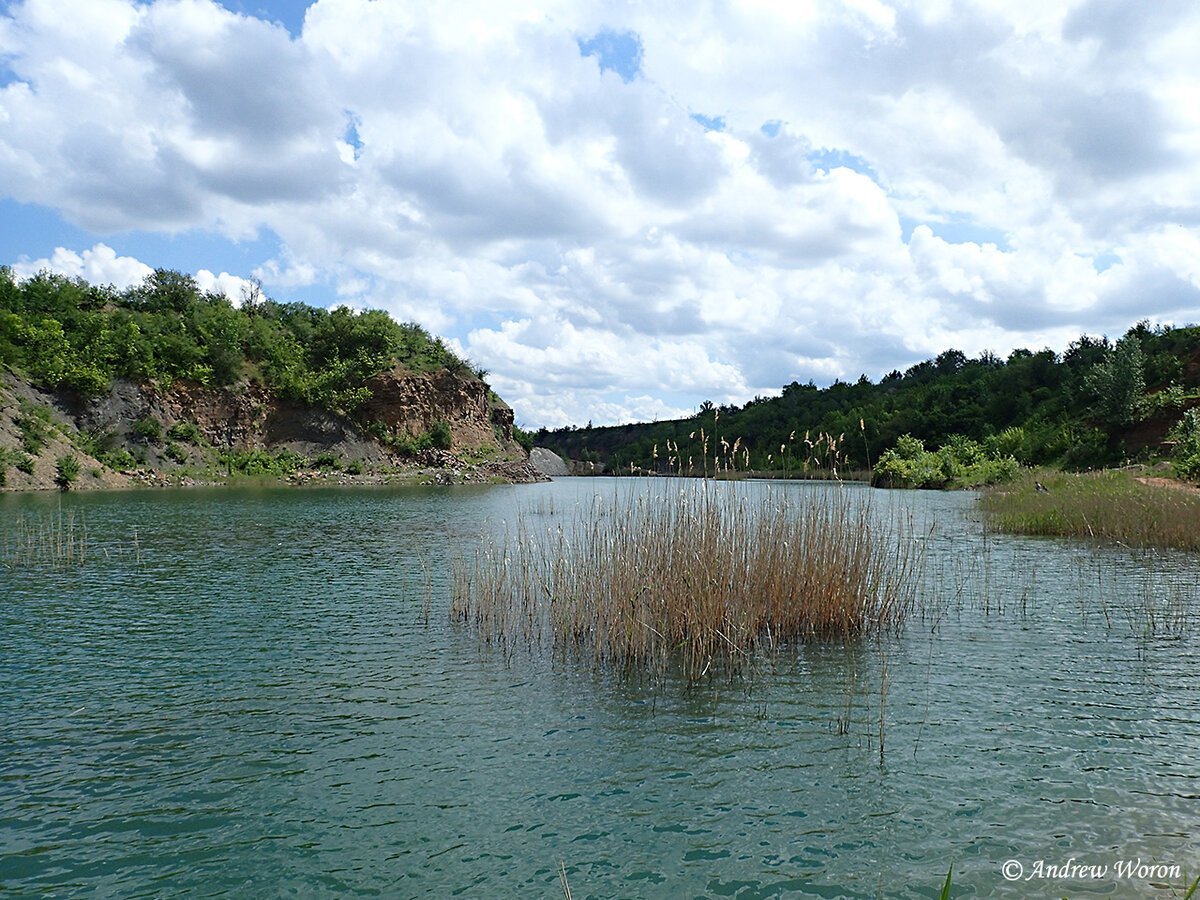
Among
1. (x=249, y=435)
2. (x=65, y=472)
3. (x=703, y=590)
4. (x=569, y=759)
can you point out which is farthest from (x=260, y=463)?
(x=569, y=759)

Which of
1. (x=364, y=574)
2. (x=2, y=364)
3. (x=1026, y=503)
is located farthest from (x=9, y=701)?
(x=2, y=364)

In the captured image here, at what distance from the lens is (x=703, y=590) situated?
944 cm

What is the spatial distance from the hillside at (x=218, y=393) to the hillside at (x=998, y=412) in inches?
698

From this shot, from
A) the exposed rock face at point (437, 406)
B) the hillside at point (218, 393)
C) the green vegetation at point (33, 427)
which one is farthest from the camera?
the exposed rock face at point (437, 406)

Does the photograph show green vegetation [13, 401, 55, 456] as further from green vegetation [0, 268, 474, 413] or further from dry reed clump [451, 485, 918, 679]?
dry reed clump [451, 485, 918, 679]

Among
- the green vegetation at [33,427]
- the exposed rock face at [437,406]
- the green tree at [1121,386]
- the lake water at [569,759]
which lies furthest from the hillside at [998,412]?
the green vegetation at [33,427]

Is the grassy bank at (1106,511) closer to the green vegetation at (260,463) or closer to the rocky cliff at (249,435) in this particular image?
the rocky cliff at (249,435)

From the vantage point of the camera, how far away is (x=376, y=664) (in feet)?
31.9

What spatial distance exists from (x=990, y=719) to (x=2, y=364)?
52.3 metres

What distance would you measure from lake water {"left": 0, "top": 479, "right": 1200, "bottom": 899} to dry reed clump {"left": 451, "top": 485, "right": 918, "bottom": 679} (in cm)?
54

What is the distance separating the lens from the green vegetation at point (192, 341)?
4738 cm

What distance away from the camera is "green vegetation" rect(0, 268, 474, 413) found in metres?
47.4

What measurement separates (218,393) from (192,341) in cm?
398

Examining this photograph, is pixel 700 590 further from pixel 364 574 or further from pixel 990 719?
pixel 364 574
